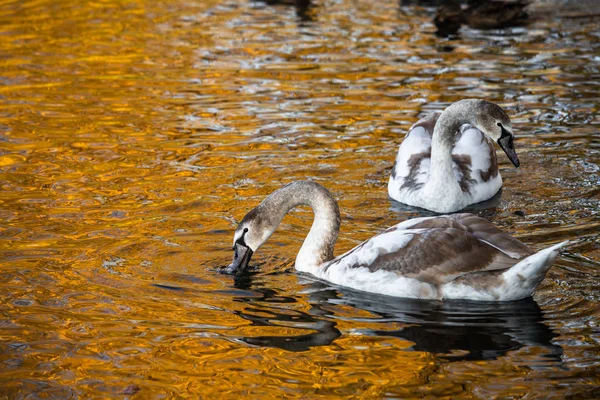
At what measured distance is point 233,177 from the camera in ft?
40.5

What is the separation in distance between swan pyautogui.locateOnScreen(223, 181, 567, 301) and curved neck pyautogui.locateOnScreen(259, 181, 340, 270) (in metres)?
0.01

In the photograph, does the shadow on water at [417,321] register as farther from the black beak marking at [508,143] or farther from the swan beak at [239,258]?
the black beak marking at [508,143]

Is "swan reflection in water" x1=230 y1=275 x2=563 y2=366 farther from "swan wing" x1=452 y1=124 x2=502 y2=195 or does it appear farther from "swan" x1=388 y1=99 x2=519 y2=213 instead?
"swan wing" x1=452 y1=124 x2=502 y2=195

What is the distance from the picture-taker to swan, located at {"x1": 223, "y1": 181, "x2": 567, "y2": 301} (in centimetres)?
836

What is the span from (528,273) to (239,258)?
8.16ft

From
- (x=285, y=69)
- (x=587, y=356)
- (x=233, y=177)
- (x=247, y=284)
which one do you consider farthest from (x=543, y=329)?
(x=285, y=69)

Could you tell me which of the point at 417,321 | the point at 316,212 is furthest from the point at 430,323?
the point at 316,212

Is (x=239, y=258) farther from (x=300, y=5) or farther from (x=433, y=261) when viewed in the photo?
(x=300, y=5)

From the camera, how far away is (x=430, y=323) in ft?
26.5

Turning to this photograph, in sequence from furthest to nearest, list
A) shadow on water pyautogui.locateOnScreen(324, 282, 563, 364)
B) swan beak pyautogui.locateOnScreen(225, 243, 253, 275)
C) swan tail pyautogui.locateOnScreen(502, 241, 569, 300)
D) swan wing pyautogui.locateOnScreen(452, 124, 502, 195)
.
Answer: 1. swan wing pyautogui.locateOnScreen(452, 124, 502, 195)
2. swan beak pyautogui.locateOnScreen(225, 243, 253, 275)
3. swan tail pyautogui.locateOnScreen(502, 241, 569, 300)
4. shadow on water pyautogui.locateOnScreen(324, 282, 563, 364)

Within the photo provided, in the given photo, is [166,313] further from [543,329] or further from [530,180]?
[530,180]

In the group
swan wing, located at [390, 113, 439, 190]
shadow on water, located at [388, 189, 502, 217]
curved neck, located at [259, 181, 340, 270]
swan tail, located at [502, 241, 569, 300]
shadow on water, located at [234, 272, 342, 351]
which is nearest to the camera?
shadow on water, located at [234, 272, 342, 351]

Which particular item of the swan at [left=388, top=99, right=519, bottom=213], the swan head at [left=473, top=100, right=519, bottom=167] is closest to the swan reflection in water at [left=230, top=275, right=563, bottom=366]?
the swan at [left=388, top=99, right=519, bottom=213]

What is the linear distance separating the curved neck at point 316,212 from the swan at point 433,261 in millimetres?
14
